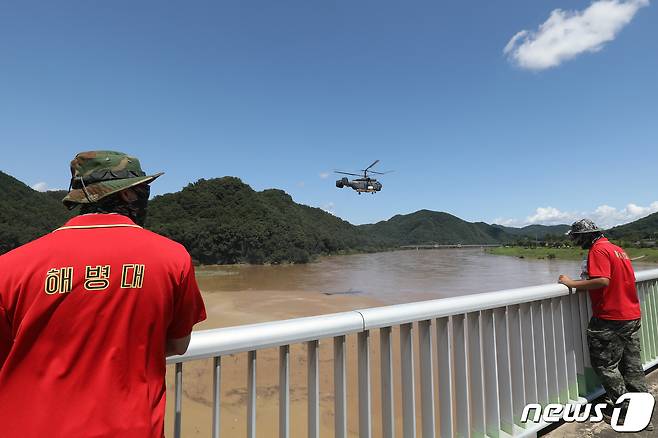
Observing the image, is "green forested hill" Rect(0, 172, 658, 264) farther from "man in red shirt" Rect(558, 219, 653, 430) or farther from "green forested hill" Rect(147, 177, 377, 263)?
"man in red shirt" Rect(558, 219, 653, 430)


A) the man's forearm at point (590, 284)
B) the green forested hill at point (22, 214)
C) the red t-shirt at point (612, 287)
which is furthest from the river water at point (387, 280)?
the green forested hill at point (22, 214)

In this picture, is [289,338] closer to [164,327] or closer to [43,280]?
[164,327]

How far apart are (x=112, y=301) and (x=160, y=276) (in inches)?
5.0

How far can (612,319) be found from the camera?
2.80m

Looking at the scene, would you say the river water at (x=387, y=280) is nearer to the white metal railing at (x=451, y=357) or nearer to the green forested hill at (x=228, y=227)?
the green forested hill at (x=228, y=227)

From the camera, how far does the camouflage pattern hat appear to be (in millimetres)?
3006

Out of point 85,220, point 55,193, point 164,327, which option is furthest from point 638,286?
point 55,193

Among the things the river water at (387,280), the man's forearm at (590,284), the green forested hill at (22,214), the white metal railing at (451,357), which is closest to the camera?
the white metal railing at (451,357)

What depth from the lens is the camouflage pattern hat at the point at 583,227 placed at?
118 inches

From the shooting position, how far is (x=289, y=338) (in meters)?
1.54

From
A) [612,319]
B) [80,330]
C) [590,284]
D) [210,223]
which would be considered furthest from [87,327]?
[210,223]

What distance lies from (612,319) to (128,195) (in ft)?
10.5

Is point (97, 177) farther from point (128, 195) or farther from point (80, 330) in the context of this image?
point (80, 330)

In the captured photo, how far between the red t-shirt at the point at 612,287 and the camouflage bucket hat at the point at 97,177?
3017 millimetres
